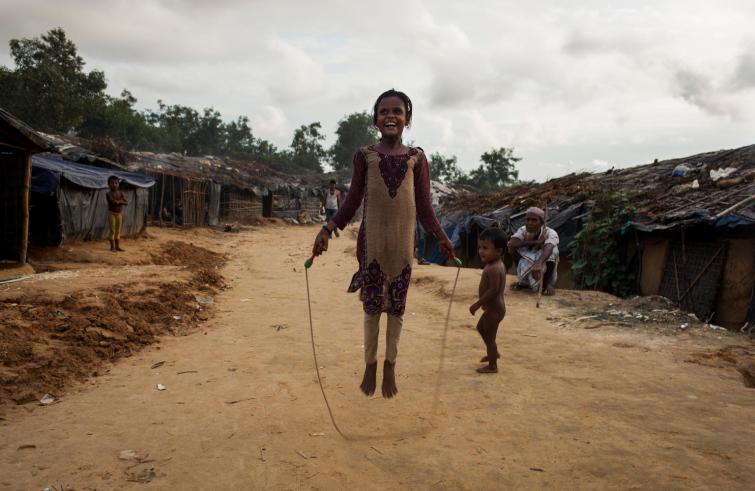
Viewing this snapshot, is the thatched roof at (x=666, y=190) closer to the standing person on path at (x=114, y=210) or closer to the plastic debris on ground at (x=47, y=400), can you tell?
the plastic debris on ground at (x=47, y=400)

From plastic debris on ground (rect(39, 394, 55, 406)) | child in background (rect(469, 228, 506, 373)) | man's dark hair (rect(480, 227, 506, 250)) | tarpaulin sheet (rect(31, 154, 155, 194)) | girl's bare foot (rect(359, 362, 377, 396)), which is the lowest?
plastic debris on ground (rect(39, 394, 55, 406))

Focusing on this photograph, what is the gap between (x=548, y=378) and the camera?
13.3 ft

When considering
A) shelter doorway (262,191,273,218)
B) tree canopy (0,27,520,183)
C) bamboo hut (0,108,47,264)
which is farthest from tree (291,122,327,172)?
bamboo hut (0,108,47,264)

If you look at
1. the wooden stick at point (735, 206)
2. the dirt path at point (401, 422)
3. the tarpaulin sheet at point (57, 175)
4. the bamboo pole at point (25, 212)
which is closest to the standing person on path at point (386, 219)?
the dirt path at point (401, 422)

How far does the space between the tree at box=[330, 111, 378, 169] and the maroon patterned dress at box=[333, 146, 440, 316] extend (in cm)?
5089

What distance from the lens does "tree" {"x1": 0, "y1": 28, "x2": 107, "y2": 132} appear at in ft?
80.4

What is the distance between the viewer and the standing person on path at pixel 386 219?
3.18 m

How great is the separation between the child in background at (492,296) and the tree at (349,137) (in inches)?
1968

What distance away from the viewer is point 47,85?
25.1 m

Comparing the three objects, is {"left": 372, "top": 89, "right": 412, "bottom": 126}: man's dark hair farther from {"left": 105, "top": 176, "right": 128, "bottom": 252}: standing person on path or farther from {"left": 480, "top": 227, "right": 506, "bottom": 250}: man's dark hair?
{"left": 105, "top": 176, "right": 128, "bottom": 252}: standing person on path

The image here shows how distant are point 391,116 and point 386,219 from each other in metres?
0.69

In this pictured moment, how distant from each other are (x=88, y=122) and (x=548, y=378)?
33.1 metres

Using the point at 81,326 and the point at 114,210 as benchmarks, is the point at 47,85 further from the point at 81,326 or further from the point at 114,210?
the point at 81,326

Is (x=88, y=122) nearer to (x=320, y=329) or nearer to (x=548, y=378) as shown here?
(x=320, y=329)
